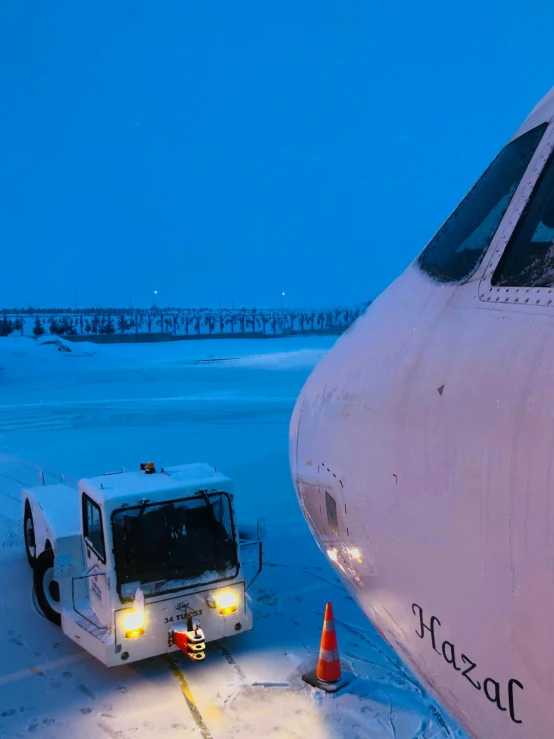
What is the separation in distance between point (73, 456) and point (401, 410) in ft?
43.6

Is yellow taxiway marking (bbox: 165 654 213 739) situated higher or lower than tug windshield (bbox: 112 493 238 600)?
lower

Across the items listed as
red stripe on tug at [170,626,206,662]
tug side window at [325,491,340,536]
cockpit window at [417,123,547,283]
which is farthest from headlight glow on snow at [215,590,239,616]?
cockpit window at [417,123,547,283]

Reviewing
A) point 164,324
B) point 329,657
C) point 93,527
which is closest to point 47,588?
point 93,527

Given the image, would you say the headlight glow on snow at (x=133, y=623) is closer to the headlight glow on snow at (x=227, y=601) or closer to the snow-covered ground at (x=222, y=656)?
the snow-covered ground at (x=222, y=656)

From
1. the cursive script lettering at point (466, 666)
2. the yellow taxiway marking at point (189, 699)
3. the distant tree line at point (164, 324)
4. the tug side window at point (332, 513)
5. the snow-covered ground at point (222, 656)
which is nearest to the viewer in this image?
the cursive script lettering at point (466, 666)

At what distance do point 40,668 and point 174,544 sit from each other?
5.87ft

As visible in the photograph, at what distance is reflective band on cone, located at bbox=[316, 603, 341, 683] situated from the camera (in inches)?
240

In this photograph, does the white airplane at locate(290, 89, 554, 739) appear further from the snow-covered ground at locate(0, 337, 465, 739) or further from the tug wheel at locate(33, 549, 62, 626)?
the tug wheel at locate(33, 549, 62, 626)

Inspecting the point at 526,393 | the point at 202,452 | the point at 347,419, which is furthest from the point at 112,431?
the point at 526,393

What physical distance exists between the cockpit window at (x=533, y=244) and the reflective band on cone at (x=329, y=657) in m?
4.54

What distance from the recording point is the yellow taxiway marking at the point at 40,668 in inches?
243

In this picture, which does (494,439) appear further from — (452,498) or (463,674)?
(463,674)

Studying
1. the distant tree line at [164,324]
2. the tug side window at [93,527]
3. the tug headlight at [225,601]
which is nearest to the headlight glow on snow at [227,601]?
the tug headlight at [225,601]

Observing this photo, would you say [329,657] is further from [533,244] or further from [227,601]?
[533,244]
